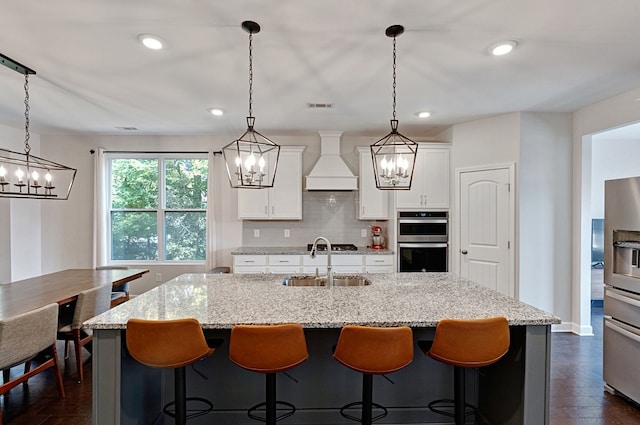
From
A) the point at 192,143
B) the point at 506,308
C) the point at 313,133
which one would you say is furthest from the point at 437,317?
the point at 192,143

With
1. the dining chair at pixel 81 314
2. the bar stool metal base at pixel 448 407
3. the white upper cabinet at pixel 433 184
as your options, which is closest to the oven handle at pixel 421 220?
the white upper cabinet at pixel 433 184

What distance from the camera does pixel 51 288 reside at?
10.4ft

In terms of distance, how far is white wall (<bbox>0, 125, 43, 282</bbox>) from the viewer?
4699mm

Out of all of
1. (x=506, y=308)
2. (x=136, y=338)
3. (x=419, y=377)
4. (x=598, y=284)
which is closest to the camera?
(x=136, y=338)

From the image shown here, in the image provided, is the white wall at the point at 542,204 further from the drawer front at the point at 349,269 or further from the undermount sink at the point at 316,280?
the undermount sink at the point at 316,280

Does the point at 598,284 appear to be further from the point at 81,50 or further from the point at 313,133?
the point at 81,50

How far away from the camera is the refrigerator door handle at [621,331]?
2467mm

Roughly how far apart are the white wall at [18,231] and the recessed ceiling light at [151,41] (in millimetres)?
3863

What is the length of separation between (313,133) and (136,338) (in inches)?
158

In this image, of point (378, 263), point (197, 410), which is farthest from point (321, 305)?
point (378, 263)

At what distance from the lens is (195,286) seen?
2547mm

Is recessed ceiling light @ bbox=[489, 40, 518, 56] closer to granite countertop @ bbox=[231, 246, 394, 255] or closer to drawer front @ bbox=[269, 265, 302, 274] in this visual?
granite countertop @ bbox=[231, 246, 394, 255]

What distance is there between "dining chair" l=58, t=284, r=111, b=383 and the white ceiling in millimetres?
1940

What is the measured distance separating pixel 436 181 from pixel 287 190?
215 cm
